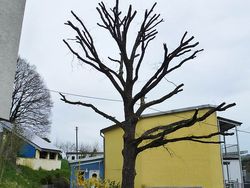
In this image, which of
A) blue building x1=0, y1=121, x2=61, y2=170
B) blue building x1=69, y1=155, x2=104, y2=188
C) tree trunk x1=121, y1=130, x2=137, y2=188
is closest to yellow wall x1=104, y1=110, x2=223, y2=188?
blue building x1=69, y1=155, x2=104, y2=188

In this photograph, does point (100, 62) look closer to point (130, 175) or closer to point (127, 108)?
point (127, 108)

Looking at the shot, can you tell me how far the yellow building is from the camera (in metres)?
16.5

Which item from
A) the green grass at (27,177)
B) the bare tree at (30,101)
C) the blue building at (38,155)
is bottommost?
the green grass at (27,177)

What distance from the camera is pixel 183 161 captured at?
1698 cm

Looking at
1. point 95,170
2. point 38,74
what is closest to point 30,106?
point 38,74

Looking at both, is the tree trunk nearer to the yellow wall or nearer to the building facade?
the building facade

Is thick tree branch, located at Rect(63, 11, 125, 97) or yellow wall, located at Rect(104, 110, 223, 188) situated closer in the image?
thick tree branch, located at Rect(63, 11, 125, 97)

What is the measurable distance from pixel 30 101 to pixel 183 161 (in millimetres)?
23526

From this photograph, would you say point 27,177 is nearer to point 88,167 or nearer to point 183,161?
point 88,167

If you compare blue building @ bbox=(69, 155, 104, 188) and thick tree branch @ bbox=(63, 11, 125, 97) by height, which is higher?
thick tree branch @ bbox=(63, 11, 125, 97)

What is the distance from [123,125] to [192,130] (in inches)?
428

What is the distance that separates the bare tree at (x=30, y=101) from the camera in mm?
35781

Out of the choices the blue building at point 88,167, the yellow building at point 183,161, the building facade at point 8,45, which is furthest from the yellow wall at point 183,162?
the building facade at point 8,45

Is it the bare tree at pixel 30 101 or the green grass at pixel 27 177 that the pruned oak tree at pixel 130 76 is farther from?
the bare tree at pixel 30 101
